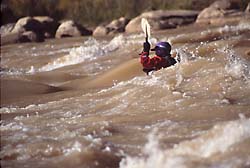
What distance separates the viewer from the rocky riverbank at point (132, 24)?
61.7 feet

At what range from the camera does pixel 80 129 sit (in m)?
4.96

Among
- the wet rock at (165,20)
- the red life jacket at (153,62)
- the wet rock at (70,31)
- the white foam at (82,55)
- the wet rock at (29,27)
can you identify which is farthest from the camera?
the wet rock at (29,27)

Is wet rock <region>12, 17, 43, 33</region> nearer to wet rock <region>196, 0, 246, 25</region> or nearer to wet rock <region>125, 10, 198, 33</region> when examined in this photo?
wet rock <region>125, 10, 198, 33</region>

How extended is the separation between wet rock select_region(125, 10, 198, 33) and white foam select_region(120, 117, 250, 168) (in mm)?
14233

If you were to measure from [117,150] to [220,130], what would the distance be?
0.92 metres

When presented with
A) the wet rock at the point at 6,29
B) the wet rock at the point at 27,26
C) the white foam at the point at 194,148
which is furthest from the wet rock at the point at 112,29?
the white foam at the point at 194,148

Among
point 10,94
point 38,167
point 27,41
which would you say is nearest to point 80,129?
point 38,167

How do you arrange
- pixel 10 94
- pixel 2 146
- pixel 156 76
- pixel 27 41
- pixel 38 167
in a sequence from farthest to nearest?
pixel 27 41, pixel 10 94, pixel 156 76, pixel 2 146, pixel 38 167

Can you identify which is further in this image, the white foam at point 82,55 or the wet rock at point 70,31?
the wet rock at point 70,31

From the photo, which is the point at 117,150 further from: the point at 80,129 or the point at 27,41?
the point at 27,41

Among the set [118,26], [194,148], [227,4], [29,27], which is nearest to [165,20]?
[118,26]

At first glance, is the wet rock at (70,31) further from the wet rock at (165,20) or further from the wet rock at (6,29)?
the wet rock at (6,29)

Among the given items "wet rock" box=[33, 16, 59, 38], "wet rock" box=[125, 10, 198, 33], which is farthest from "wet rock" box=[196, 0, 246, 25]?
"wet rock" box=[33, 16, 59, 38]

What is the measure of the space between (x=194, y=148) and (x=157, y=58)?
3.18 metres
